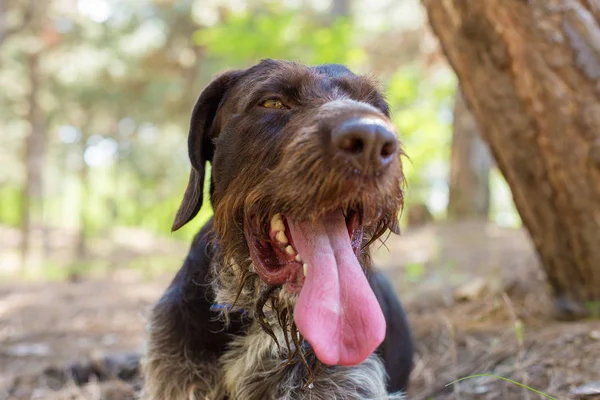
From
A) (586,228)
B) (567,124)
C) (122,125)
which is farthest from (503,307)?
(122,125)

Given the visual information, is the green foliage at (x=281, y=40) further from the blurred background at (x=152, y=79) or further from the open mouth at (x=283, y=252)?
the open mouth at (x=283, y=252)

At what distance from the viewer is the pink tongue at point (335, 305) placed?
6.96ft

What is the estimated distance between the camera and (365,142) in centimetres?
201

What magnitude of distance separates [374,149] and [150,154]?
2304 centimetres

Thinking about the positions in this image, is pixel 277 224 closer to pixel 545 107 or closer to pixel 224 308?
pixel 224 308

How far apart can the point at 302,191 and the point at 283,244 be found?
0.36m

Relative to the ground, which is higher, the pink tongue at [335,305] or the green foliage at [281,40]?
the green foliage at [281,40]

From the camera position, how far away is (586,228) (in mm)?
3996

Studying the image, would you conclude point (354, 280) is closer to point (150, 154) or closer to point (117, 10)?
point (117, 10)

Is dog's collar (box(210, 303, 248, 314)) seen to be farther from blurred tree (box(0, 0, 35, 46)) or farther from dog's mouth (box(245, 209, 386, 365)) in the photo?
blurred tree (box(0, 0, 35, 46))

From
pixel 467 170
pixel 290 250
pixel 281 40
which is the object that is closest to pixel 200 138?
pixel 290 250

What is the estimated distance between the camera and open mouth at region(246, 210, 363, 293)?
235 cm

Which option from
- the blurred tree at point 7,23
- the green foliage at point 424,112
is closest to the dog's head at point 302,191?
the blurred tree at point 7,23

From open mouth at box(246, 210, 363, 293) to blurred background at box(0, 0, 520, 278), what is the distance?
23.0ft
